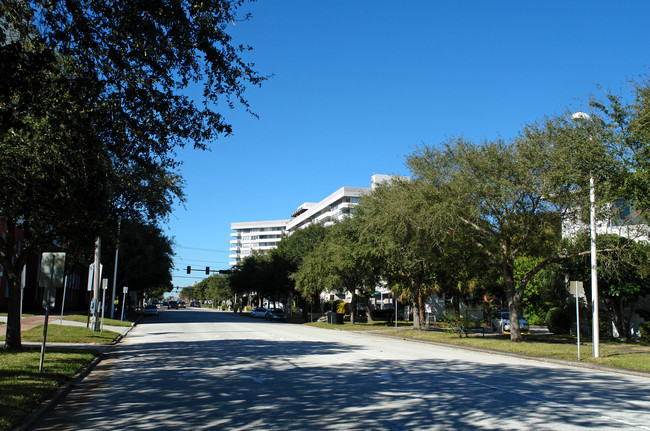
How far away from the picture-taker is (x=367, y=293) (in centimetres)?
5134

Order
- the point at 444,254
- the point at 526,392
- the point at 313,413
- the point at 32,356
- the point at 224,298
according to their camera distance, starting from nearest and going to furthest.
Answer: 1. the point at 313,413
2. the point at 526,392
3. the point at 32,356
4. the point at 444,254
5. the point at 224,298

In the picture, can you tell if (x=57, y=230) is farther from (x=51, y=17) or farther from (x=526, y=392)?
(x=526, y=392)

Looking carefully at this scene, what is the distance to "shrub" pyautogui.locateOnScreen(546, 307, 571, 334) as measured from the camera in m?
34.8

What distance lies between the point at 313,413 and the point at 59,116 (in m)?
7.12

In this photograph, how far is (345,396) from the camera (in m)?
10.1

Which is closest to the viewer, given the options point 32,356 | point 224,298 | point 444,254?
point 32,356

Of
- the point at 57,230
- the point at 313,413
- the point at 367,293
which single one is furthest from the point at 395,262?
the point at 313,413

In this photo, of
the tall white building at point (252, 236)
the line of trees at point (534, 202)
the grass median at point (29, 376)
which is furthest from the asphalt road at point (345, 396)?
the tall white building at point (252, 236)

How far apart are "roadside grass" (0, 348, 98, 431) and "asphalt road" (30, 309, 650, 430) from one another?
1.46 ft

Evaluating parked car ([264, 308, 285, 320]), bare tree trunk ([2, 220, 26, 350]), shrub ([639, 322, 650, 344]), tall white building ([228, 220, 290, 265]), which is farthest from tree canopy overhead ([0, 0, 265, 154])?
tall white building ([228, 220, 290, 265])

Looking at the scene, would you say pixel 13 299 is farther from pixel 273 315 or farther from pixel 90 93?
pixel 273 315

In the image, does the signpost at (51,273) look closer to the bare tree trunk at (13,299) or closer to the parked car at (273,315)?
the bare tree trunk at (13,299)

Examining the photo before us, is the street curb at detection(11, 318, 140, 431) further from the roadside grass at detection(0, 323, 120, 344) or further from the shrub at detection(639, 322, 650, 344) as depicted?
the shrub at detection(639, 322, 650, 344)

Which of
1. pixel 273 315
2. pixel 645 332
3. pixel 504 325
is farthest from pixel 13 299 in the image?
pixel 273 315
